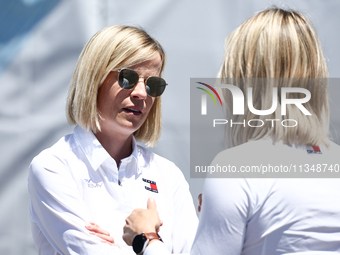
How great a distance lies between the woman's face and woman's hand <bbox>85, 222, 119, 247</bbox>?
0.53m

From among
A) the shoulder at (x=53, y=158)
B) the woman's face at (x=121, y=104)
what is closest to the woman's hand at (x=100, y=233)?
the shoulder at (x=53, y=158)

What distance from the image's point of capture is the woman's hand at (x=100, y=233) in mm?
1733

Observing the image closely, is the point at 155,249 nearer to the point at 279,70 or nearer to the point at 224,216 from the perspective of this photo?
the point at 224,216

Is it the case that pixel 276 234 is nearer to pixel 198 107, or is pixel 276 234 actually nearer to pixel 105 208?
pixel 105 208

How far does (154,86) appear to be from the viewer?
83.2 inches

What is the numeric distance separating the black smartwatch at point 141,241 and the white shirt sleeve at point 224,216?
31cm

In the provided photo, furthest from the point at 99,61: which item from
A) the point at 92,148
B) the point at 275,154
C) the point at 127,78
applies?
the point at 275,154

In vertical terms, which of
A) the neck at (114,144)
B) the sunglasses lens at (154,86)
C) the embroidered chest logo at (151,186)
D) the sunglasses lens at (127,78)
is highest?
the sunglasses lens at (127,78)

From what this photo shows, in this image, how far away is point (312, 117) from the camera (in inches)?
47.5

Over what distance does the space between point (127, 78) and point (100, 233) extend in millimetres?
772

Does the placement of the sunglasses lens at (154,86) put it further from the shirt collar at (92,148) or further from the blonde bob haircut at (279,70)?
the blonde bob haircut at (279,70)

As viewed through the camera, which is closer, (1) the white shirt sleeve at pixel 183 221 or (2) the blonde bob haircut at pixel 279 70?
(2) the blonde bob haircut at pixel 279 70

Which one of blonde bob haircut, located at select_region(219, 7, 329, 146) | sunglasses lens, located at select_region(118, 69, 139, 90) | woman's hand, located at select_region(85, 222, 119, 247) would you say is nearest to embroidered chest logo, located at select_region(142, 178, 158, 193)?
woman's hand, located at select_region(85, 222, 119, 247)

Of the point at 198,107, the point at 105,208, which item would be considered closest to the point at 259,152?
the point at 105,208
